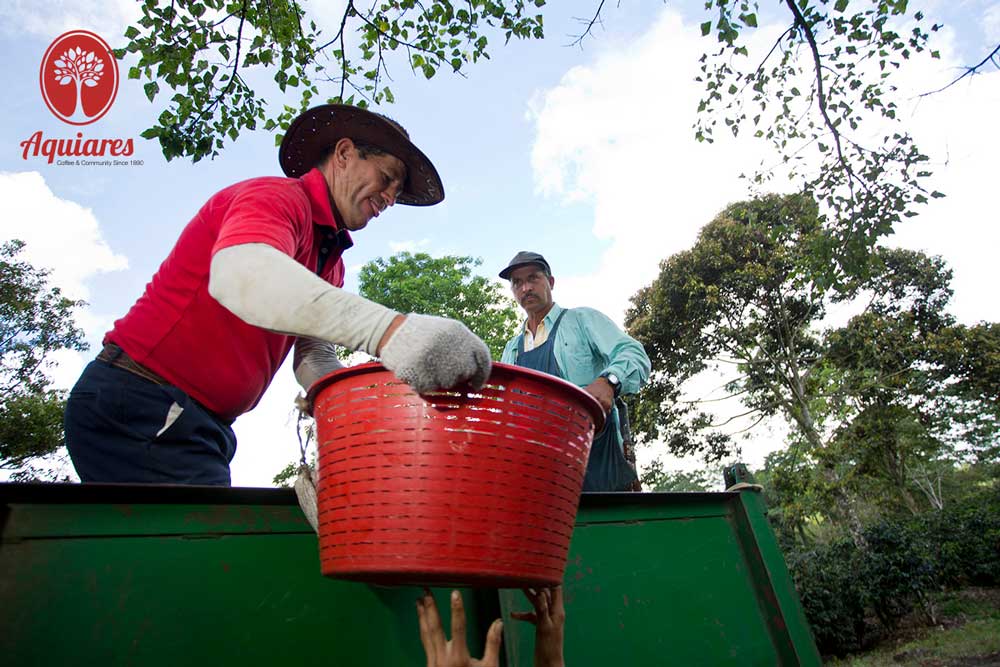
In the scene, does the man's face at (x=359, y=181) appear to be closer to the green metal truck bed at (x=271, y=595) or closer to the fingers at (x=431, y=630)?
the green metal truck bed at (x=271, y=595)

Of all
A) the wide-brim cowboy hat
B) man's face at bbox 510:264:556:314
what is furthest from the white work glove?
man's face at bbox 510:264:556:314

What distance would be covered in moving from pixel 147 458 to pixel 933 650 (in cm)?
1037

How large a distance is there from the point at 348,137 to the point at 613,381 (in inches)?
73.5

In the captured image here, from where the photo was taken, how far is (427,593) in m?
1.17

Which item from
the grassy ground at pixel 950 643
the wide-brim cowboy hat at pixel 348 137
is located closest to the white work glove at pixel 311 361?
the wide-brim cowboy hat at pixel 348 137

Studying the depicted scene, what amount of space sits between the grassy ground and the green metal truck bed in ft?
24.3

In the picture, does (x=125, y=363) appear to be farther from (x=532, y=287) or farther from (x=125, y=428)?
(x=532, y=287)

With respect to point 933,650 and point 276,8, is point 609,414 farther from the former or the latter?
point 933,650

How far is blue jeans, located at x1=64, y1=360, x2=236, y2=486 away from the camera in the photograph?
155 cm

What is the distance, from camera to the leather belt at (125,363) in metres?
1.60

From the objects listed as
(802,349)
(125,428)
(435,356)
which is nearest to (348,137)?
(125,428)

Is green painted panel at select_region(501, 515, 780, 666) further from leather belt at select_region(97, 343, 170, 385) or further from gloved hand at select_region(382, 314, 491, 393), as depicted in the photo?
leather belt at select_region(97, 343, 170, 385)

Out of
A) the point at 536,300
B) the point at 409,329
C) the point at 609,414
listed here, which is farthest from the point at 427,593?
the point at 536,300

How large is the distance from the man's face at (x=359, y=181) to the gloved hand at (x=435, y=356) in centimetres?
105
